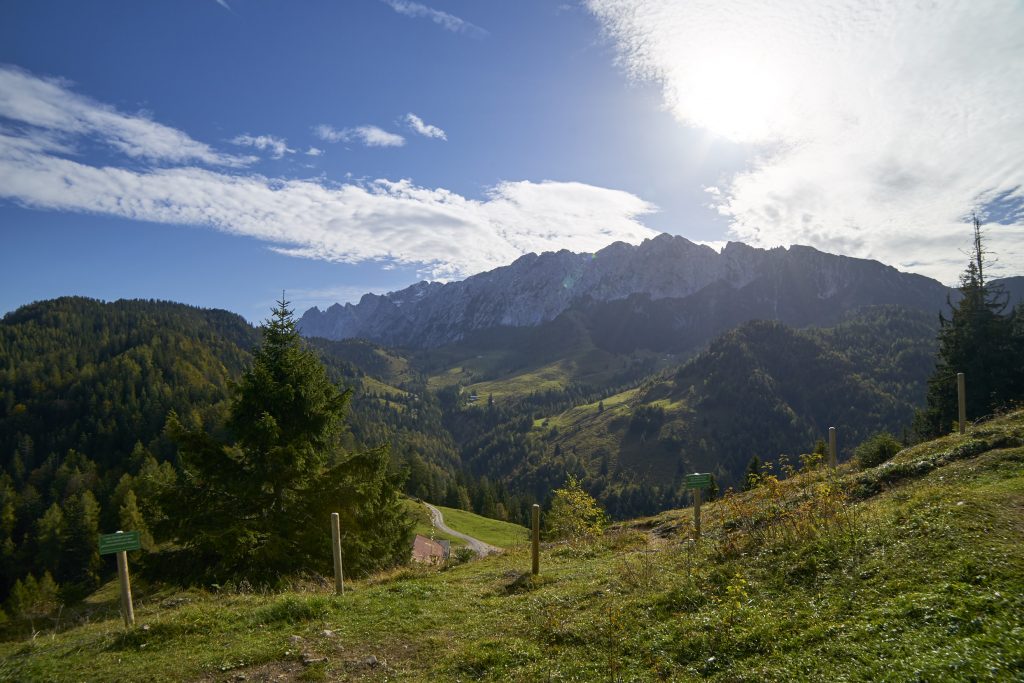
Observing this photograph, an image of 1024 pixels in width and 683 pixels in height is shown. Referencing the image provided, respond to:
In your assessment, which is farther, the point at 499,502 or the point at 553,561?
the point at 499,502

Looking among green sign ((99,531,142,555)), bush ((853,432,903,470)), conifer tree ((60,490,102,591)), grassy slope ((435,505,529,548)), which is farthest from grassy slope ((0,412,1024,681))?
conifer tree ((60,490,102,591))

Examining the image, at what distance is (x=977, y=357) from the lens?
122 feet

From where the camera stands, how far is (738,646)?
8.10 meters

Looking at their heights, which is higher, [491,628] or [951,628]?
[951,628]

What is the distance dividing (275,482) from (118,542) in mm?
8215

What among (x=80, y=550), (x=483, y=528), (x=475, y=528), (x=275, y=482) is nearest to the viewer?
(x=275, y=482)

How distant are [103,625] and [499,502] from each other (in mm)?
113272

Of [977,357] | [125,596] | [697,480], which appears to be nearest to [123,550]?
[125,596]

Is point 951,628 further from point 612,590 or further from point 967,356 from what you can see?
point 967,356

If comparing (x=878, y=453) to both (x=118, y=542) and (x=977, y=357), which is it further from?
(x=118, y=542)

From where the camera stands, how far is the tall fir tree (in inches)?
1405

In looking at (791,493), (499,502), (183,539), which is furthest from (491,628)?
(499,502)

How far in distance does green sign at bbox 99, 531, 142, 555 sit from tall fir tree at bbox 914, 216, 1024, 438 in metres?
46.1

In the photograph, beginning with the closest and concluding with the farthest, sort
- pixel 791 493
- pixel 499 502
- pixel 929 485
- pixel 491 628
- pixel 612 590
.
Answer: pixel 491 628 < pixel 612 590 < pixel 929 485 < pixel 791 493 < pixel 499 502
